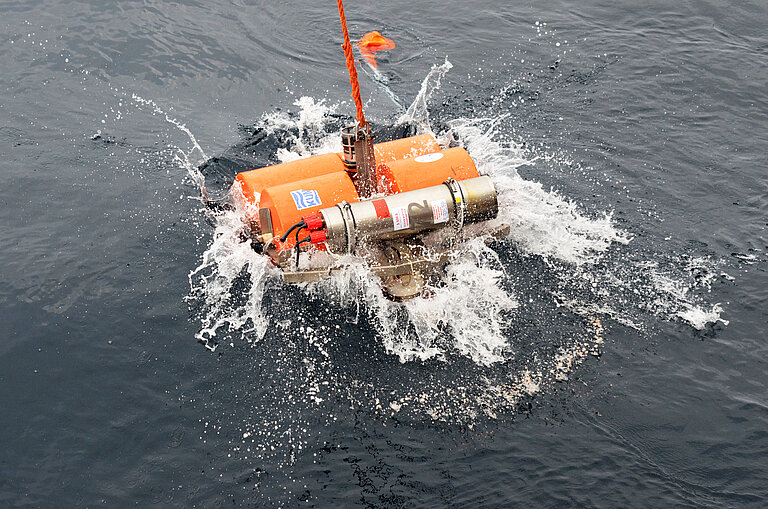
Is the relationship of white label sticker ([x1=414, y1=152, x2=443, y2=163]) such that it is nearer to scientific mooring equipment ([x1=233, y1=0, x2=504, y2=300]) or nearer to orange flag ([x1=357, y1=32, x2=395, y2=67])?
scientific mooring equipment ([x1=233, y1=0, x2=504, y2=300])

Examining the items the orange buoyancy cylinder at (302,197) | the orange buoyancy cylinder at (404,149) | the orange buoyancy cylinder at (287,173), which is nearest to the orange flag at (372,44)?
the orange buoyancy cylinder at (404,149)

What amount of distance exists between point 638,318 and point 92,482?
775 centimetres

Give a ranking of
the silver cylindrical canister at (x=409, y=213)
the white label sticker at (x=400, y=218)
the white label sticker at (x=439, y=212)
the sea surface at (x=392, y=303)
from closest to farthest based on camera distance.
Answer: the sea surface at (x=392, y=303) → the silver cylindrical canister at (x=409, y=213) → the white label sticker at (x=400, y=218) → the white label sticker at (x=439, y=212)

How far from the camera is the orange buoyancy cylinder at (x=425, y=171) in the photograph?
33.2 ft

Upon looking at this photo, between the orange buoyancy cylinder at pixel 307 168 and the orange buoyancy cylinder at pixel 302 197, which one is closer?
the orange buoyancy cylinder at pixel 302 197

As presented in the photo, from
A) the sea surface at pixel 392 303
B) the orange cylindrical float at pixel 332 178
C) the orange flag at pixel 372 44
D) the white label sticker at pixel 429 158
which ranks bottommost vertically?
the sea surface at pixel 392 303

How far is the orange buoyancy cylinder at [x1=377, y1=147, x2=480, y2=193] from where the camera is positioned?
33.2 feet

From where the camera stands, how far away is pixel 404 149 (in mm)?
11000

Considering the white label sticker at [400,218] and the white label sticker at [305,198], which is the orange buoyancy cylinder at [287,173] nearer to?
the white label sticker at [305,198]

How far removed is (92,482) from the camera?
7719 millimetres

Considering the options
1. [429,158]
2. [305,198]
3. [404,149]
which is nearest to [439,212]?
[429,158]

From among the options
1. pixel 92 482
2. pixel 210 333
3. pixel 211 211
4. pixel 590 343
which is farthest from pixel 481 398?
pixel 211 211

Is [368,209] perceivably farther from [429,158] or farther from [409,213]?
[429,158]

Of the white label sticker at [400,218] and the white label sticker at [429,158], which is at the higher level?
the white label sticker at [429,158]
